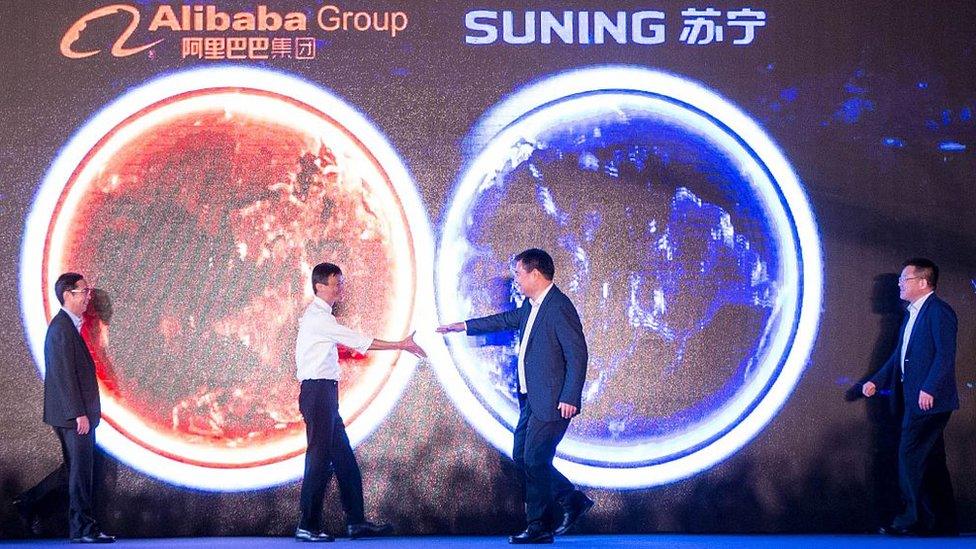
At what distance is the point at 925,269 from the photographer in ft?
25.3

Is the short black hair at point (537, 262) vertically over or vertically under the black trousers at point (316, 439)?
over

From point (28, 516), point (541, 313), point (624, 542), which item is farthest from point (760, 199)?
point (28, 516)

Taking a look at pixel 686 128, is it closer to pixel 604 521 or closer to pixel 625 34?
pixel 625 34

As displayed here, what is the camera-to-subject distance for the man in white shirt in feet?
24.7

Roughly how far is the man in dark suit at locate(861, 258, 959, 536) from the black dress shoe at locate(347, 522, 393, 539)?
→ 10.2 feet

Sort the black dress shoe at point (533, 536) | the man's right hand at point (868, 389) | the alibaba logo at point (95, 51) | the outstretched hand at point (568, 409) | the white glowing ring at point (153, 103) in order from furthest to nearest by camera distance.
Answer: the alibaba logo at point (95, 51)
the white glowing ring at point (153, 103)
the man's right hand at point (868, 389)
the black dress shoe at point (533, 536)
the outstretched hand at point (568, 409)

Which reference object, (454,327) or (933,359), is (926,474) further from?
(454,327)

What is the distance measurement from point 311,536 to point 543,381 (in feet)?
5.54

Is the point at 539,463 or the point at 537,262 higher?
the point at 537,262

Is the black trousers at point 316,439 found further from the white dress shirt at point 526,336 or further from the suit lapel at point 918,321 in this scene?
the suit lapel at point 918,321

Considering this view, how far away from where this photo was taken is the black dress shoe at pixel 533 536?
736 cm

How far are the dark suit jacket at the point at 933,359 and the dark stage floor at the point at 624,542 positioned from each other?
0.81 meters

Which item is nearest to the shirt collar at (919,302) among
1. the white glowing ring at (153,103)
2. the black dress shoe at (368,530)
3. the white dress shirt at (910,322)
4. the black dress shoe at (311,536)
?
the white dress shirt at (910,322)

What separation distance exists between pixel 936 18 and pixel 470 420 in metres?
3.90
